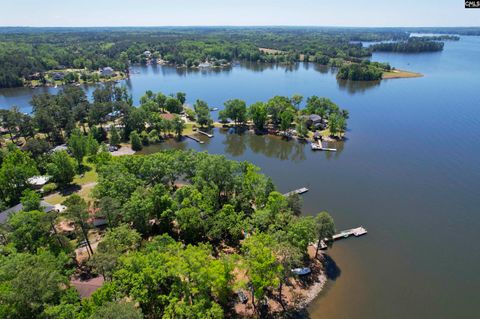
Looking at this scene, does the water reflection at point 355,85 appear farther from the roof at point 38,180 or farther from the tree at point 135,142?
the roof at point 38,180

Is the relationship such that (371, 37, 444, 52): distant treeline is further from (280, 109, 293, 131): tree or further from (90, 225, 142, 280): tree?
(90, 225, 142, 280): tree

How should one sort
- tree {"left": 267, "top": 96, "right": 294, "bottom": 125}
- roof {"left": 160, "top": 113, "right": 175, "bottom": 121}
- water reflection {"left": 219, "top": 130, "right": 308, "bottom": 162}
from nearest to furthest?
water reflection {"left": 219, "top": 130, "right": 308, "bottom": 162}
tree {"left": 267, "top": 96, "right": 294, "bottom": 125}
roof {"left": 160, "top": 113, "right": 175, "bottom": 121}

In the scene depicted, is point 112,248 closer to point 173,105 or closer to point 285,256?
point 285,256

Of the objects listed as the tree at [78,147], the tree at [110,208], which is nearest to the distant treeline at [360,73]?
the tree at [78,147]

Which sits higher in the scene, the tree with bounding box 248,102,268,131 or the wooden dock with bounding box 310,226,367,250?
the tree with bounding box 248,102,268,131

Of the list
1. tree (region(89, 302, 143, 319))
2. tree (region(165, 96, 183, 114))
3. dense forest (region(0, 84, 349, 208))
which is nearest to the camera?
tree (region(89, 302, 143, 319))

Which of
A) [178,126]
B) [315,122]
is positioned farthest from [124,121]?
[315,122]

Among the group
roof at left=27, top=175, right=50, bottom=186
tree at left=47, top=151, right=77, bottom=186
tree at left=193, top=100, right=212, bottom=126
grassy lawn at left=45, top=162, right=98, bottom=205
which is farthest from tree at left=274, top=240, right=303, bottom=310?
tree at left=193, top=100, right=212, bottom=126
